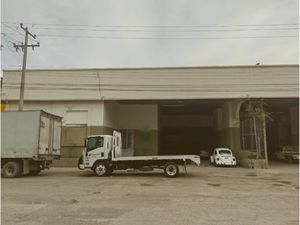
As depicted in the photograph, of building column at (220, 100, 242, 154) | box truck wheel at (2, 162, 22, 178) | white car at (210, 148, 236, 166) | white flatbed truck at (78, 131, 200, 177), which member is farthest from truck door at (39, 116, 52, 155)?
building column at (220, 100, 242, 154)

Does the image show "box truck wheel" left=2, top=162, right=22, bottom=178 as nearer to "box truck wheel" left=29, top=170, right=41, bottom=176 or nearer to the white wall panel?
"box truck wheel" left=29, top=170, right=41, bottom=176

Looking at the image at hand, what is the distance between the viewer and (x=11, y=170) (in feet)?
58.9

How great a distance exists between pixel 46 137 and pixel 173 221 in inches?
526

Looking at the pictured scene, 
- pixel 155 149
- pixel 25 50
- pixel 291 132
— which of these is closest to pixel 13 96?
pixel 25 50

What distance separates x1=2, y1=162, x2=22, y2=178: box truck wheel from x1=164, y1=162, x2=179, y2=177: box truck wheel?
8.64 meters

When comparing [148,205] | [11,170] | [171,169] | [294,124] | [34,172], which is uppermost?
[294,124]

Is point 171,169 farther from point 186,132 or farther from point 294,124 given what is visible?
point 186,132

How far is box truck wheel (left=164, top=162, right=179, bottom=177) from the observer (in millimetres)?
17594

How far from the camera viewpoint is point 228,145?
1257 inches

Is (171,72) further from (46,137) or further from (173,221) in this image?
(173,221)

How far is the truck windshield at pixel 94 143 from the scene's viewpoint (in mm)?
18469

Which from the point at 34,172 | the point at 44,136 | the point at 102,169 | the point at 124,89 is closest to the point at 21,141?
the point at 44,136

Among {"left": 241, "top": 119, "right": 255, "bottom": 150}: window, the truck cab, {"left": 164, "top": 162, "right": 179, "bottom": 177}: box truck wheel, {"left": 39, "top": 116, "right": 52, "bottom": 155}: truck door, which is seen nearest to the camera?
{"left": 164, "top": 162, "right": 179, "bottom": 177}: box truck wheel

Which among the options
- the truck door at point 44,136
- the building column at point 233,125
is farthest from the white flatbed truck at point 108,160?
the building column at point 233,125
